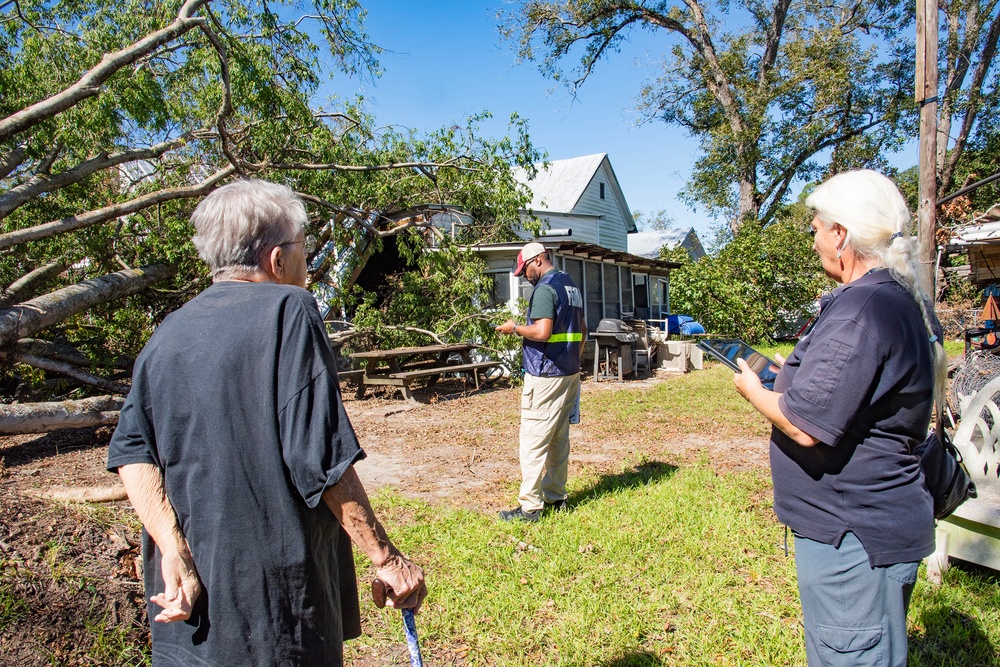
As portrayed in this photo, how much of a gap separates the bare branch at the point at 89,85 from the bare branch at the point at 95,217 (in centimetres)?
111

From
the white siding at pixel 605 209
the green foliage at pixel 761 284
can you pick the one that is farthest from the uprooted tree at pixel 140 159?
the white siding at pixel 605 209

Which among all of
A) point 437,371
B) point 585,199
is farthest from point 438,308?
point 585,199

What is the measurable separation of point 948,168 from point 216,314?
21.0 metres

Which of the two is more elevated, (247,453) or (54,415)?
(247,453)

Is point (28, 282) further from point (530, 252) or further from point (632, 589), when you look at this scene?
point (632, 589)

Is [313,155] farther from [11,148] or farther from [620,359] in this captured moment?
[620,359]

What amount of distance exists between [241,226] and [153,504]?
73 cm

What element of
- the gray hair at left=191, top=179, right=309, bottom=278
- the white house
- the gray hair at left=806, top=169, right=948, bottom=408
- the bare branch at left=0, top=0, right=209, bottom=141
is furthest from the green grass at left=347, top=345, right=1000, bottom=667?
the white house

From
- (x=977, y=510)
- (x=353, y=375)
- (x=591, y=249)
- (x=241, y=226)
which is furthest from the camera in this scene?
(x=591, y=249)

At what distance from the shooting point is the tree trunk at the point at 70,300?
7.01 m

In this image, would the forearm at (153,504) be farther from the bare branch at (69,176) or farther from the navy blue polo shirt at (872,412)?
the bare branch at (69,176)

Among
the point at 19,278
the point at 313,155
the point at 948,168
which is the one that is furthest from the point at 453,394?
the point at 948,168

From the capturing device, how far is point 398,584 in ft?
5.17

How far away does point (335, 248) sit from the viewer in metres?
12.3
